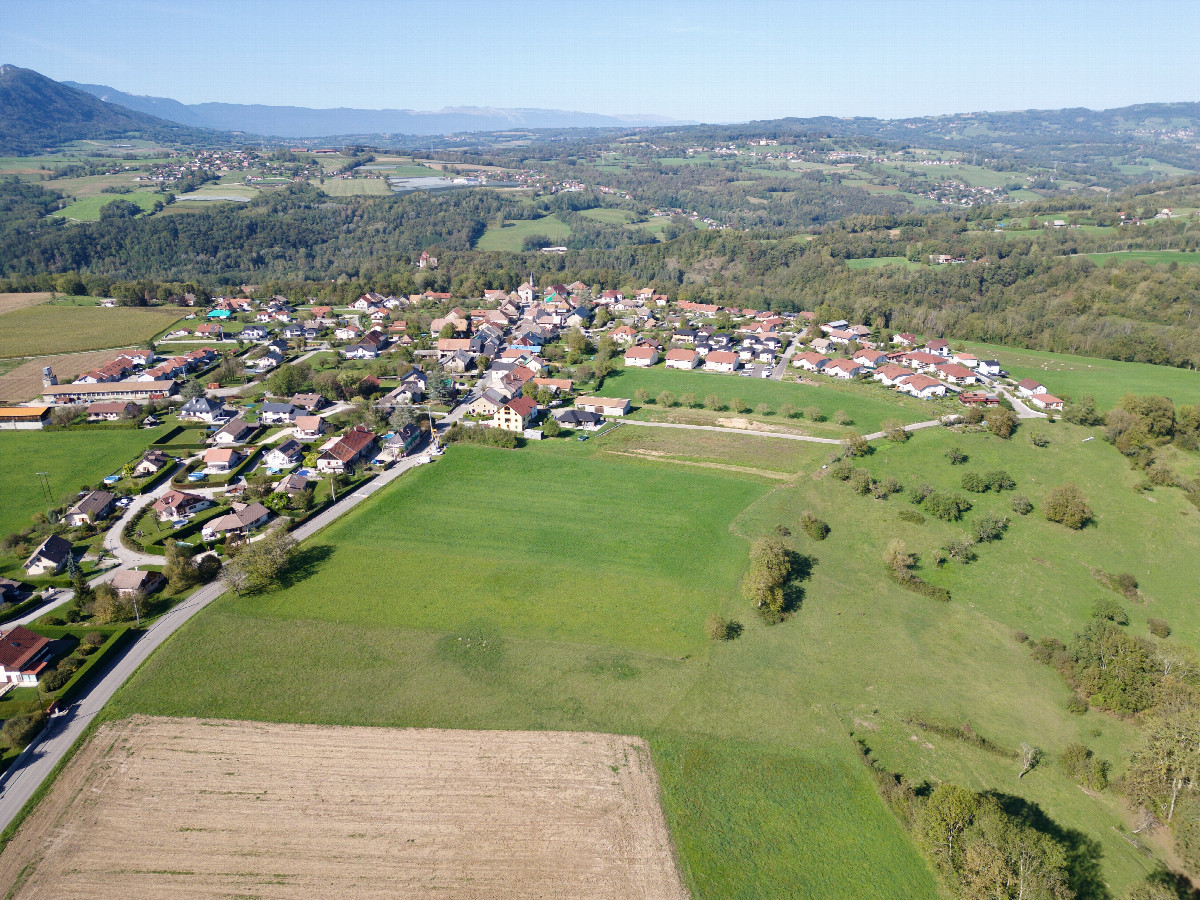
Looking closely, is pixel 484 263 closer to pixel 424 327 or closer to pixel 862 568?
pixel 424 327

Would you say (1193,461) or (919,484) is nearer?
(919,484)

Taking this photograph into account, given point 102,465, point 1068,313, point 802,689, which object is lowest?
point 802,689

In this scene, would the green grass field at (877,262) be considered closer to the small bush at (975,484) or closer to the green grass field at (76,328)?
the small bush at (975,484)

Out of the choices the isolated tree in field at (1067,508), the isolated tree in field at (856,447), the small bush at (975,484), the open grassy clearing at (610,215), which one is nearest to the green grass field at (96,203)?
the open grassy clearing at (610,215)

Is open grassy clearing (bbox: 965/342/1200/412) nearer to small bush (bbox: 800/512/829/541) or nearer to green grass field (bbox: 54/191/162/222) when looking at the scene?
small bush (bbox: 800/512/829/541)

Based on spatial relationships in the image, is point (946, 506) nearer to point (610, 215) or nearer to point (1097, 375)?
point (1097, 375)

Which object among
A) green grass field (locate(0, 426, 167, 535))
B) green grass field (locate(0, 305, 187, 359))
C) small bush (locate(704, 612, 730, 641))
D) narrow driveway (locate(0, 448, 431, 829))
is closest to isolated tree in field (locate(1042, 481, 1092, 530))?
small bush (locate(704, 612, 730, 641))

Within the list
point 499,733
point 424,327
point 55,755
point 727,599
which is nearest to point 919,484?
point 727,599
